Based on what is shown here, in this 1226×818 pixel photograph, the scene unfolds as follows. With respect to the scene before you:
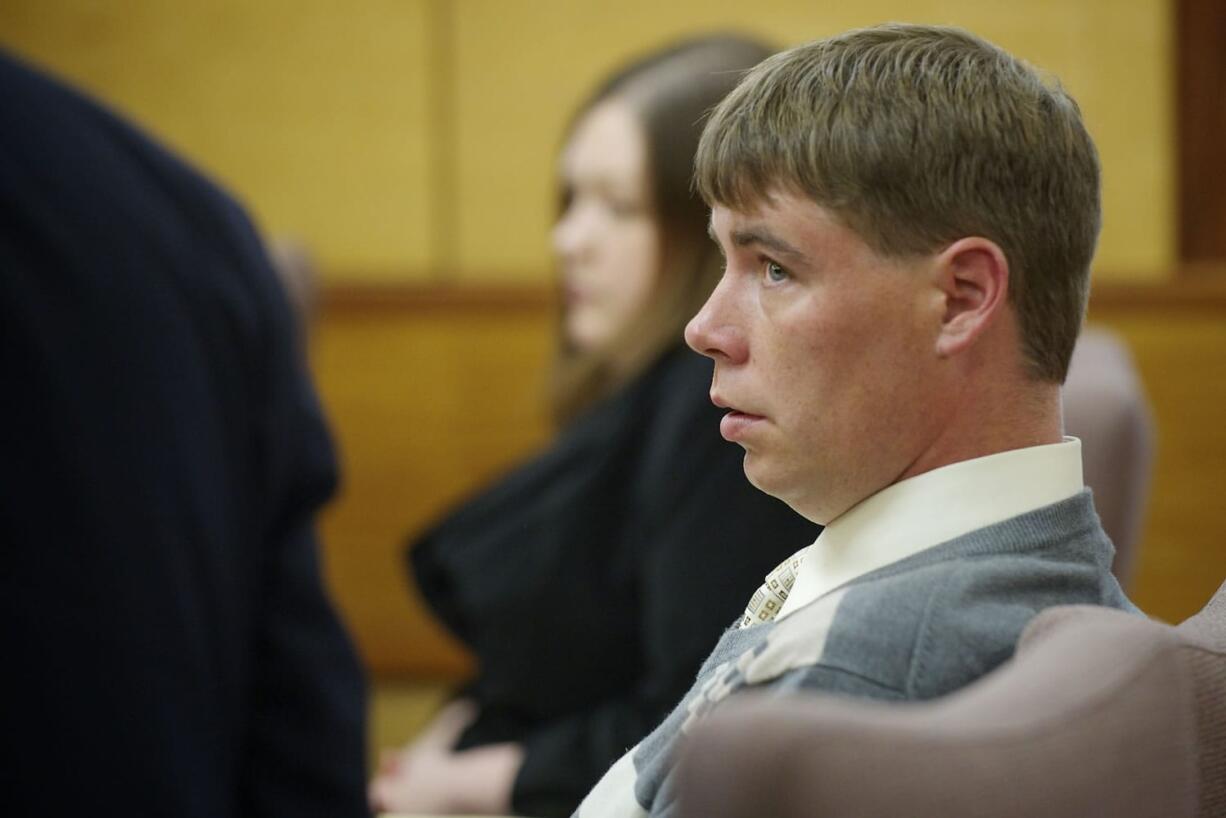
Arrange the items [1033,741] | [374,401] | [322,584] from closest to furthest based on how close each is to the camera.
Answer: [1033,741] < [322,584] < [374,401]

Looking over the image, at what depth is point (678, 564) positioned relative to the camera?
0.72 meters

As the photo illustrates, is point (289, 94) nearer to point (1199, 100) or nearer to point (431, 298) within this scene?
point (431, 298)

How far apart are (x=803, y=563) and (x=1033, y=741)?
0.10m

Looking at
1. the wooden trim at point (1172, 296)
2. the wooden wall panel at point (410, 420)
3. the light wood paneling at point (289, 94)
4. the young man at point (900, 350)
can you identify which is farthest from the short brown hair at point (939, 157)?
the light wood paneling at point (289, 94)

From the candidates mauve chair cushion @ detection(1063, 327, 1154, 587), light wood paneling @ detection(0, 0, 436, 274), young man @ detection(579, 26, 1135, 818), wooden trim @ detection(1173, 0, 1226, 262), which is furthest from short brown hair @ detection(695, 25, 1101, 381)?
light wood paneling @ detection(0, 0, 436, 274)

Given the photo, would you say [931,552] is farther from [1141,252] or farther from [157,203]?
[1141,252]

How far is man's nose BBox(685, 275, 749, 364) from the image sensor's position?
1.56ft

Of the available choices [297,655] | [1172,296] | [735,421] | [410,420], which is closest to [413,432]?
[410,420]

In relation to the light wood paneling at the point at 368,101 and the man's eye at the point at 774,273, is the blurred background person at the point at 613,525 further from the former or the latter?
the light wood paneling at the point at 368,101

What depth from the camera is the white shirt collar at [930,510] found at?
0.47 metres

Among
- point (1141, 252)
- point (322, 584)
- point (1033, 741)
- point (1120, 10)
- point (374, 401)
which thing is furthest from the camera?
point (374, 401)

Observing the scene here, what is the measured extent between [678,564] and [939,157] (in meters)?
0.32

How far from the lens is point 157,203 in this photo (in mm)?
775

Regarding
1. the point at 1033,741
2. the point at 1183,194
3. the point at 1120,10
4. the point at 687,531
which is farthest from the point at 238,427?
the point at 1183,194
